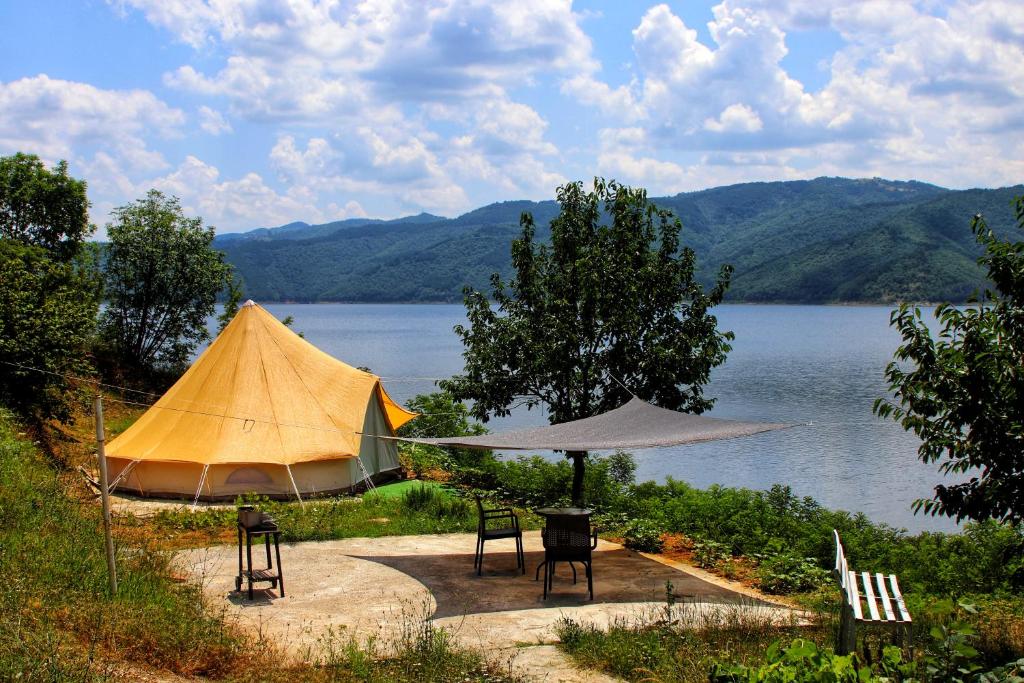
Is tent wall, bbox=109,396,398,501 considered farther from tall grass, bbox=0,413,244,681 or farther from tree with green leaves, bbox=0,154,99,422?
tall grass, bbox=0,413,244,681

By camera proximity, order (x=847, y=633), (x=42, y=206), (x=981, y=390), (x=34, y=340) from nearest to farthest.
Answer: (x=847, y=633) → (x=981, y=390) → (x=34, y=340) → (x=42, y=206)

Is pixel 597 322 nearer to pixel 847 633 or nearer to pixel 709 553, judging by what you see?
pixel 709 553

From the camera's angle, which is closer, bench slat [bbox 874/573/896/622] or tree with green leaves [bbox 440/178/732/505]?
bench slat [bbox 874/573/896/622]

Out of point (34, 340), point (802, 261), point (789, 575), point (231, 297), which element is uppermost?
point (802, 261)

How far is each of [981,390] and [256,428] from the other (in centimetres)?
1126

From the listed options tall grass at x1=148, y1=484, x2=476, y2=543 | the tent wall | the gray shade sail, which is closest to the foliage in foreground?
the gray shade sail

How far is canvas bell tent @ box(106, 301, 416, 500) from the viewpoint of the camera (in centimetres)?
1466

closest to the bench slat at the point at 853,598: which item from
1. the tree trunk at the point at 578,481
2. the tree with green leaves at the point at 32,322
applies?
the tree trunk at the point at 578,481

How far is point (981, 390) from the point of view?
24.6ft

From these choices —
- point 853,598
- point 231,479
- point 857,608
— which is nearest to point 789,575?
point 857,608

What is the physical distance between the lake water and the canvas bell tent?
281 cm

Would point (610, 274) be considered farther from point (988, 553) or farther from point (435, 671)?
point (435, 671)

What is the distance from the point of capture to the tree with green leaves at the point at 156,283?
2764cm

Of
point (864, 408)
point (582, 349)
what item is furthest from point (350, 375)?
Answer: point (864, 408)
